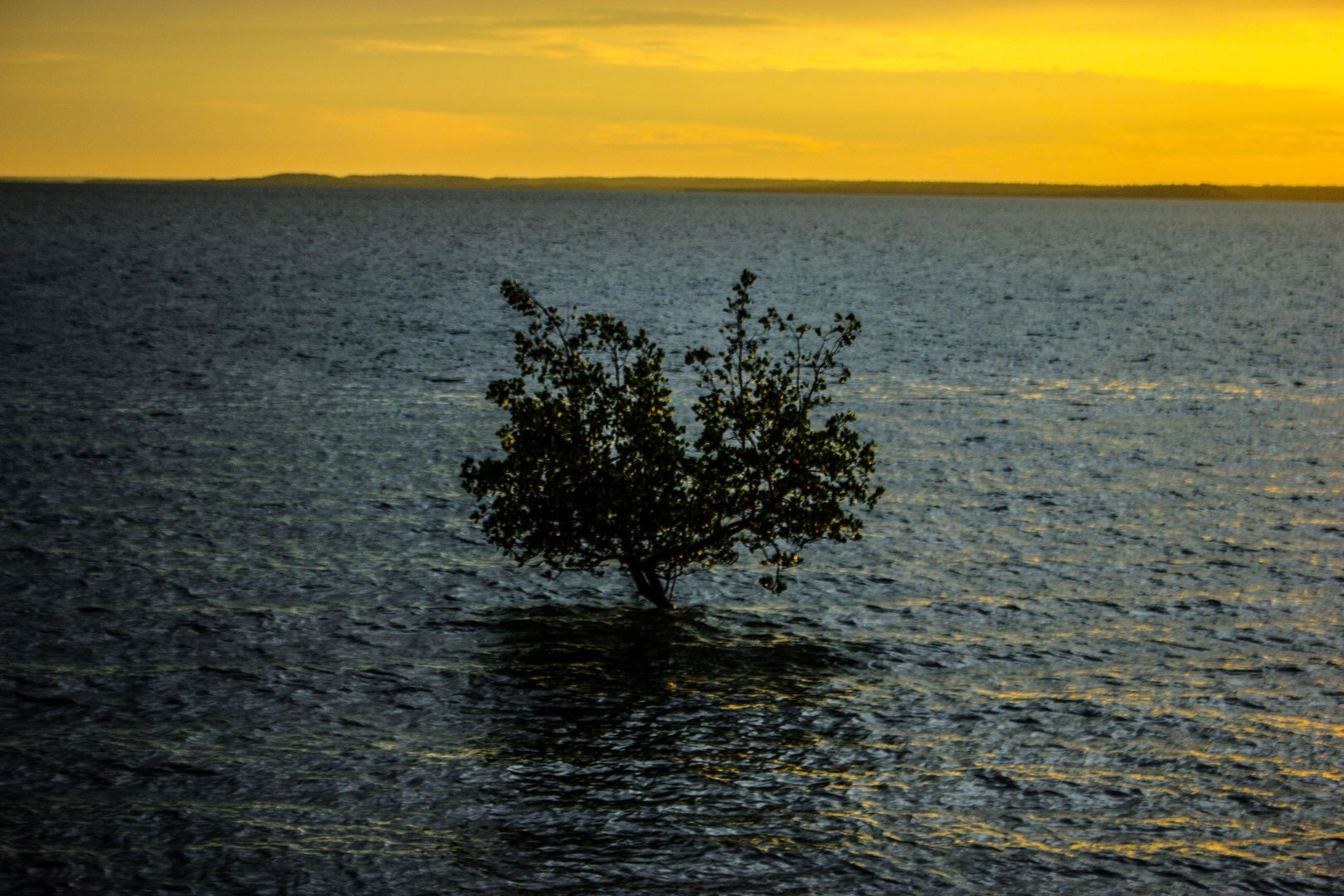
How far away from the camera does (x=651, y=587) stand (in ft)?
68.1

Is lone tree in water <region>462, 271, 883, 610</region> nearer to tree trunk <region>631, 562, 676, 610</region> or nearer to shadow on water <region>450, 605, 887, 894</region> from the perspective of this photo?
tree trunk <region>631, 562, 676, 610</region>

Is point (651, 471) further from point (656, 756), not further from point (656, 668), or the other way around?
point (656, 756)

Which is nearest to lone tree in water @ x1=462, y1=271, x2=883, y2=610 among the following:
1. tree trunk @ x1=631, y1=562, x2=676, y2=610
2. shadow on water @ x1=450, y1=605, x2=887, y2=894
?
tree trunk @ x1=631, y1=562, x2=676, y2=610

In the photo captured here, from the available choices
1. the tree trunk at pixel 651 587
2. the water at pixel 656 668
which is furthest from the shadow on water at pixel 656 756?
the tree trunk at pixel 651 587

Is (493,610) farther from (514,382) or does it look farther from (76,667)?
(76,667)

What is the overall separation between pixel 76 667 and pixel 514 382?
7.75 m

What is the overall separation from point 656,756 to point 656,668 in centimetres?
316

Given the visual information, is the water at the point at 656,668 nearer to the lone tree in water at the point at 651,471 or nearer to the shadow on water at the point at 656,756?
the shadow on water at the point at 656,756

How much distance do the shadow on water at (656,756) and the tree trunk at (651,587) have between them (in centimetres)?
47

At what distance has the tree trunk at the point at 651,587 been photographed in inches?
810

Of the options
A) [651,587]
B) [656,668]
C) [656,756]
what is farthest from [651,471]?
[656,756]

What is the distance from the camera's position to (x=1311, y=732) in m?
16.0

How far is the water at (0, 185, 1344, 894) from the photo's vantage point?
12469 millimetres

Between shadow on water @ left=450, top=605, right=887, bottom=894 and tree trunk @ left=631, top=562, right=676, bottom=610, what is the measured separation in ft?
1.54
